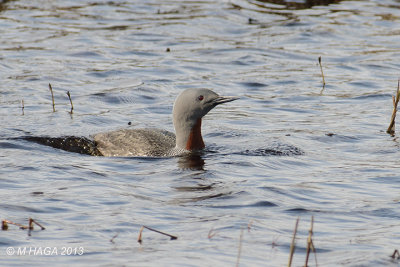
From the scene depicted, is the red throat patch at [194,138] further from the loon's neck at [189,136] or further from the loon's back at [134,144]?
the loon's back at [134,144]

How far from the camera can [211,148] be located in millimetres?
10961

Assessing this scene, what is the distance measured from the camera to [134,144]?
10469 mm

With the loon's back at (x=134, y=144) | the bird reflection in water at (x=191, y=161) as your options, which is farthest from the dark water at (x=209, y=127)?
the loon's back at (x=134, y=144)

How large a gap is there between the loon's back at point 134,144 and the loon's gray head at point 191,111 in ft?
0.80

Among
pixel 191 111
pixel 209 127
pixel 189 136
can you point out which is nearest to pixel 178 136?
pixel 189 136

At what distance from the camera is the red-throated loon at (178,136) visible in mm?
10367

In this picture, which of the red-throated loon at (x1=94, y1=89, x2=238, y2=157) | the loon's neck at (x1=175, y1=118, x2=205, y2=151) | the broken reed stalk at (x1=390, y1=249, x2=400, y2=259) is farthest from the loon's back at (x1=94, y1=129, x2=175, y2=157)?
the broken reed stalk at (x1=390, y1=249, x2=400, y2=259)

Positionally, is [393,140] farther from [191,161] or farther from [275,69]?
[275,69]

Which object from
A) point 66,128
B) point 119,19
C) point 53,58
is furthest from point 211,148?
point 119,19

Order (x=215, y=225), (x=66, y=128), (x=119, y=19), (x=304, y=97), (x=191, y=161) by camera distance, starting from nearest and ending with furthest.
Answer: (x=215, y=225) < (x=191, y=161) < (x=66, y=128) < (x=304, y=97) < (x=119, y=19)

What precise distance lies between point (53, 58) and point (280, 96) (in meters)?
4.76

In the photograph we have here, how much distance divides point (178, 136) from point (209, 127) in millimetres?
1805

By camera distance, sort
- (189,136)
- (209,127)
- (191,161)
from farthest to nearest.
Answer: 1. (209,127)
2. (189,136)
3. (191,161)

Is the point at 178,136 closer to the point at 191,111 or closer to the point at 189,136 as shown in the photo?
the point at 189,136
